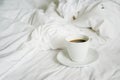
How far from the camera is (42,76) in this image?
1.95ft

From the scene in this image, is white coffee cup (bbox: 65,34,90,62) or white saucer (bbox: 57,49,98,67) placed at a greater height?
white coffee cup (bbox: 65,34,90,62)

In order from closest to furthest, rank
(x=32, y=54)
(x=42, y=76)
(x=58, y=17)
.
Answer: (x=42, y=76)
(x=32, y=54)
(x=58, y=17)

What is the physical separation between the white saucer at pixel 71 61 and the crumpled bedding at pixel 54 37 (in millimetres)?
14

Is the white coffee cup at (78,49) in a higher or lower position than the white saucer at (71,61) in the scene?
higher

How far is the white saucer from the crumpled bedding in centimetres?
1

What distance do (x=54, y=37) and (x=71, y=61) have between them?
0.14 meters

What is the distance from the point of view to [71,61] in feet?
2.13

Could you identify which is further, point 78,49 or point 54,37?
point 54,37

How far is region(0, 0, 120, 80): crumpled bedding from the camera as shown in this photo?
606mm

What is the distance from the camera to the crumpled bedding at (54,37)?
0.61 meters

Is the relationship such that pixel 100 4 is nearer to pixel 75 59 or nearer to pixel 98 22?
pixel 98 22

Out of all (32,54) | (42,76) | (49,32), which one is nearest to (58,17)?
(49,32)

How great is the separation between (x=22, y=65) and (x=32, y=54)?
7 centimetres

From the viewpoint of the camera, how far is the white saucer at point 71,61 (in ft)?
2.05
